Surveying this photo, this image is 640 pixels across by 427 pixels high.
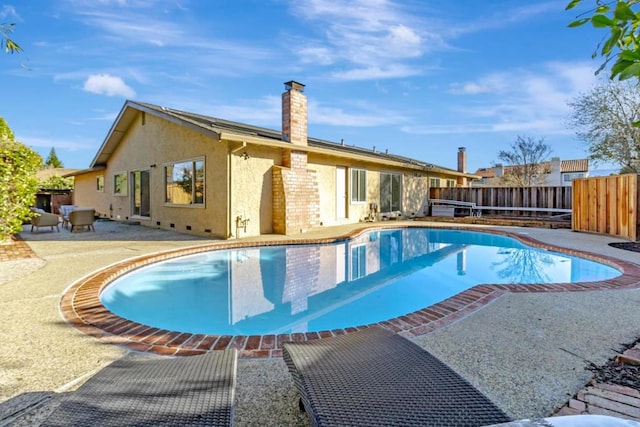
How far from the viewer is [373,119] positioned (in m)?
20.5

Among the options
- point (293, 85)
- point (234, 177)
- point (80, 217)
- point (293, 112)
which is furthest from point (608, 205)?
point (80, 217)

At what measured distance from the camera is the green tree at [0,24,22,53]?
3768 mm

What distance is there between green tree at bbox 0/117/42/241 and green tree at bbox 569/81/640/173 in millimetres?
20581

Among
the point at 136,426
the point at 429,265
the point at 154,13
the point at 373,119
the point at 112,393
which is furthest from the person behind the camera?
the point at 373,119

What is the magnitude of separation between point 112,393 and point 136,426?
40 centimetres

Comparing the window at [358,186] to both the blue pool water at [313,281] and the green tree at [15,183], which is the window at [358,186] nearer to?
the blue pool water at [313,281]

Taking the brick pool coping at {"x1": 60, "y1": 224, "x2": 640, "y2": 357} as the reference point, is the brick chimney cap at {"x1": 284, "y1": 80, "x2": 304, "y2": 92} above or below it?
above

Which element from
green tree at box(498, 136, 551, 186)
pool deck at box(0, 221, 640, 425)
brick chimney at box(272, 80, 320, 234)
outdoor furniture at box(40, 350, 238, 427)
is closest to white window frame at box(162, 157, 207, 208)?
brick chimney at box(272, 80, 320, 234)

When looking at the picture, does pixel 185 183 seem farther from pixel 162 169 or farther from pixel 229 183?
pixel 229 183

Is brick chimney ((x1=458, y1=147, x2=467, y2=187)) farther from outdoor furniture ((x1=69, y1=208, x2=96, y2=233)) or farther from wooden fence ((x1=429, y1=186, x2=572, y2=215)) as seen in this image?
outdoor furniture ((x1=69, y1=208, x2=96, y2=233))

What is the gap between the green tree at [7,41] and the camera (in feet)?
12.4

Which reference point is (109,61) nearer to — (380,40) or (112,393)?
(380,40)

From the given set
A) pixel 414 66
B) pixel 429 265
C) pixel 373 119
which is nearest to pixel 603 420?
pixel 429 265

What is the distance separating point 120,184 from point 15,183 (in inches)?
372
